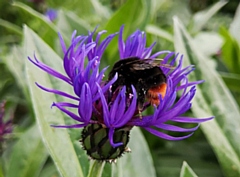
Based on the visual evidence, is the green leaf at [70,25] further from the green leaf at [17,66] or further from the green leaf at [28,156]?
the green leaf at [28,156]

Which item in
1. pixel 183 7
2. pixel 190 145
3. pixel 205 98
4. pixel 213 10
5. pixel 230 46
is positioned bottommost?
pixel 190 145

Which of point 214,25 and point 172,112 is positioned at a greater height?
point 214,25

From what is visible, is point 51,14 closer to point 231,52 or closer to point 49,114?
point 231,52

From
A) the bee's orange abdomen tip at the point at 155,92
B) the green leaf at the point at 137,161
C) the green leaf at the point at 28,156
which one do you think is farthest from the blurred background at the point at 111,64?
the bee's orange abdomen tip at the point at 155,92

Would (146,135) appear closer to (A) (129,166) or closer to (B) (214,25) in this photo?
(A) (129,166)

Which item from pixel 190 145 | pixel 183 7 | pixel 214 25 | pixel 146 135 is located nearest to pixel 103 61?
pixel 146 135
